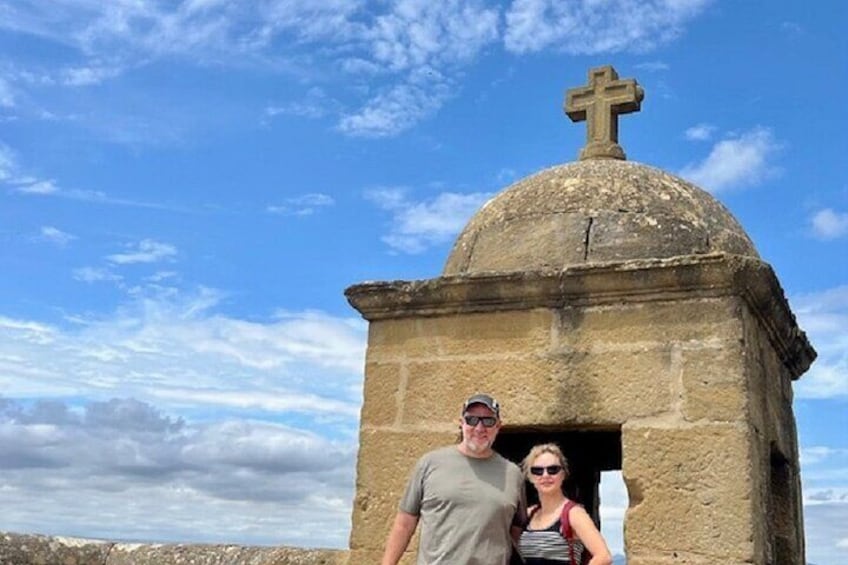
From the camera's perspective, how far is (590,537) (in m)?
2.91

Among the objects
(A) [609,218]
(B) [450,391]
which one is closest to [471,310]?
(B) [450,391]

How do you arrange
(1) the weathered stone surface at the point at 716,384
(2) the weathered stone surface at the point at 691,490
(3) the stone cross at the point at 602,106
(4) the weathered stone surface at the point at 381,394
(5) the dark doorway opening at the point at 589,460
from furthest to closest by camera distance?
(5) the dark doorway opening at the point at 589,460, (3) the stone cross at the point at 602,106, (4) the weathered stone surface at the point at 381,394, (1) the weathered stone surface at the point at 716,384, (2) the weathered stone surface at the point at 691,490

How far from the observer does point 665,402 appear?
11.7 ft

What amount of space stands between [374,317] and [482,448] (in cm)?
118

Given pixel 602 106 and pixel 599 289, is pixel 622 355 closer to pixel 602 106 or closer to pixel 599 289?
pixel 599 289

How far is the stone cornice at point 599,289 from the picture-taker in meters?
3.55

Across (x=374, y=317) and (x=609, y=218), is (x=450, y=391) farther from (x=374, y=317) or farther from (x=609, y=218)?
(x=609, y=218)

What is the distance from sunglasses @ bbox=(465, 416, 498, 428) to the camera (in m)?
3.11

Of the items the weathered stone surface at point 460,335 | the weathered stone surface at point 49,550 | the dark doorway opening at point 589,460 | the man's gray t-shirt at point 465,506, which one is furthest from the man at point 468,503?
the dark doorway opening at point 589,460

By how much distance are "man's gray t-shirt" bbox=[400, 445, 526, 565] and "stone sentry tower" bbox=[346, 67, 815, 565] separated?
68 cm

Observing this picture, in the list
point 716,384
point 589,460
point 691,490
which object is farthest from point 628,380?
point 589,460

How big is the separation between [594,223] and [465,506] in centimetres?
160

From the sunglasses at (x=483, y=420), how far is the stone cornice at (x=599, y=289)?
2.78 ft

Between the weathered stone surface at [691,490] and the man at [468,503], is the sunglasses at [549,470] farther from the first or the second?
the weathered stone surface at [691,490]
